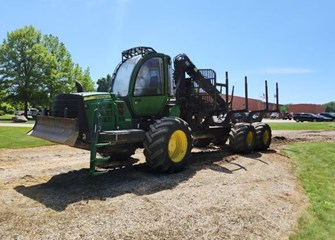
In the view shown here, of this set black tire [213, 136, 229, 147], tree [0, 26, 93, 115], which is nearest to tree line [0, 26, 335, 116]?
tree [0, 26, 93, 115]

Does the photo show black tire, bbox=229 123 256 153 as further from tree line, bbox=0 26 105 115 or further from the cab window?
tree line, bbox=0 26 105 115

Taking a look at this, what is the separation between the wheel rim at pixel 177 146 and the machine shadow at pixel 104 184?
0.40 metres

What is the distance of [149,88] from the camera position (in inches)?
401

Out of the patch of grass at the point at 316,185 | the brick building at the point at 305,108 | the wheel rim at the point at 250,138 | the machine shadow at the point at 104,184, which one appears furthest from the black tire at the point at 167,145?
the brick building at the point at 305,108

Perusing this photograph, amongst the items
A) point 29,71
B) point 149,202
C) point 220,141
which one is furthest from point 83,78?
point 149,202

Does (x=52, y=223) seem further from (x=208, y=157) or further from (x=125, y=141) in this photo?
(x=208, y=157)

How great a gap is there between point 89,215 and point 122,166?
4.49 meters

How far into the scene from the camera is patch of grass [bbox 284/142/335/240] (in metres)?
6.41

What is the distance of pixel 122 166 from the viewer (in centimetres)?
1049

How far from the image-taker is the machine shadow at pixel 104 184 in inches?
278

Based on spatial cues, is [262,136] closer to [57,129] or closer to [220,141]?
[220,141]

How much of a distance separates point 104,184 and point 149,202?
169 centimetres

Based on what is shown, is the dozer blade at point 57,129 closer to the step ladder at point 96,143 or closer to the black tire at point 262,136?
the step ladder at point 96,143

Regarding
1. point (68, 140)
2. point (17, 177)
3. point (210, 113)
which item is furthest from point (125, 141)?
point (210, 113)
